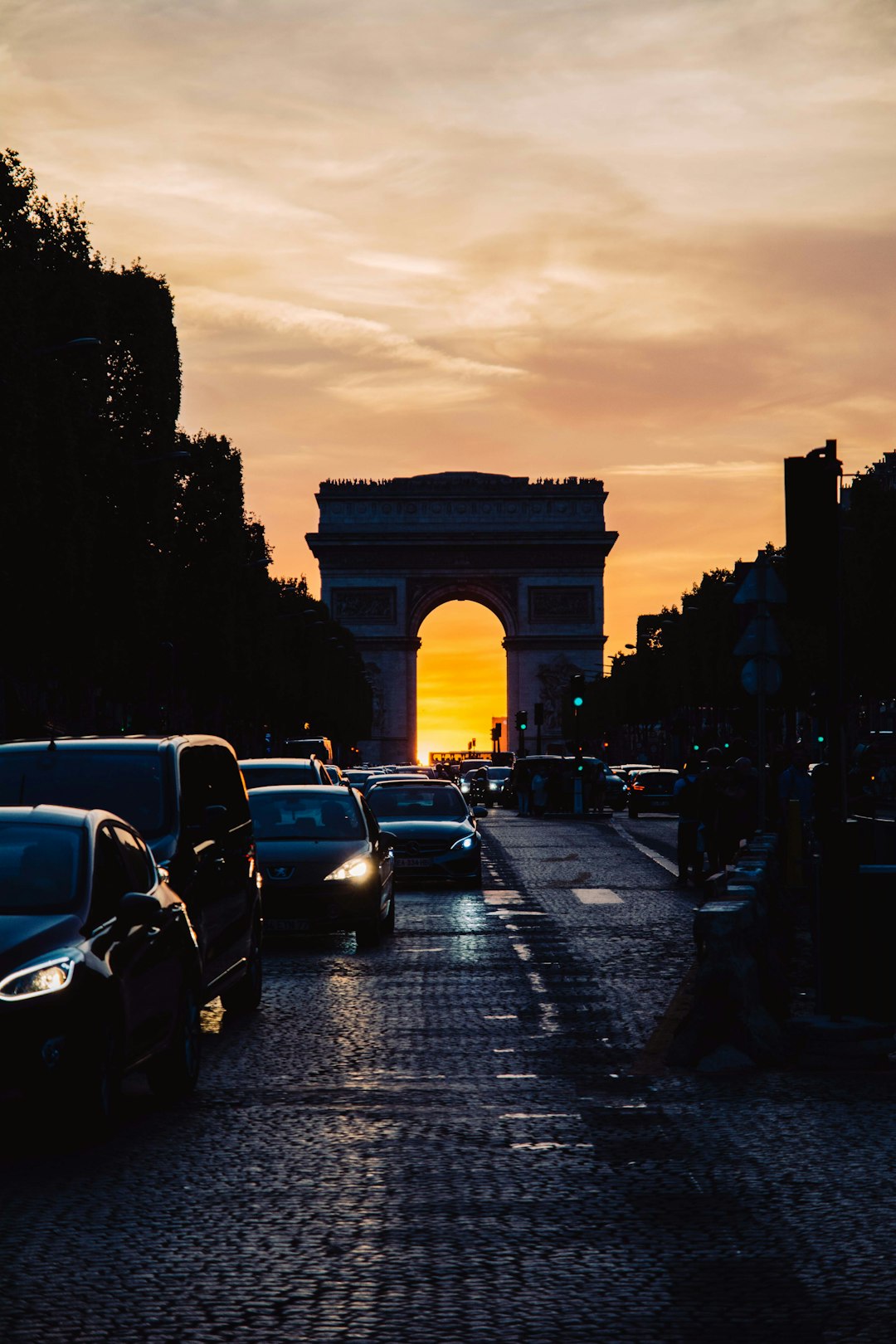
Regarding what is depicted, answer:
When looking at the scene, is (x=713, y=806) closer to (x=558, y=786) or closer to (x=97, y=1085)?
(x=97, y=1085)

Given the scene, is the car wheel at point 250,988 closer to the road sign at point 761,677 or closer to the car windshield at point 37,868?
the car windshield at point 37,868

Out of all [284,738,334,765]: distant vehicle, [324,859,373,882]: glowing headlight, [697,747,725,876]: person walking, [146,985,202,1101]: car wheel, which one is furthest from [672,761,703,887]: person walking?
[284,738,334,765]: distant vehicle

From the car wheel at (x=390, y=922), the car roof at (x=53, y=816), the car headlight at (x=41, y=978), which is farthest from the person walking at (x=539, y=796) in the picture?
the car headlight at (x=41, y=978)

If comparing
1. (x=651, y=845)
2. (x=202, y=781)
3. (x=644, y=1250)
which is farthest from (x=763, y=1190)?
(x=651, y=845)

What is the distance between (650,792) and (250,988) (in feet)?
141

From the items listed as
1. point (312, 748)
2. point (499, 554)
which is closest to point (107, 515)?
point (312, 748)

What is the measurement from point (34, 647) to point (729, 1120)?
30.5 metres

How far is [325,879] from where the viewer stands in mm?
16609

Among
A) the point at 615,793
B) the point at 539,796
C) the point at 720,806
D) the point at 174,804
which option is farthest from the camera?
the point at 615,793

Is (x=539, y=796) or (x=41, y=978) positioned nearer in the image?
(x=41, y=978)

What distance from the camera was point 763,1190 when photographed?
720cm

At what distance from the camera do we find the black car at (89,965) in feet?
26.1

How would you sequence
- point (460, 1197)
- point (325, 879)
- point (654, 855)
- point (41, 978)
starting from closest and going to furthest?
1. point (460, 1197)
2. point (41, 978)
3. point (325, 879)
4. point (654, 855)

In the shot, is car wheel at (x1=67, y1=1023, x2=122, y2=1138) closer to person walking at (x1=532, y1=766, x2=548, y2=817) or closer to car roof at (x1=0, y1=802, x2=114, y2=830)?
car roof at (x1=0, y1=802, x2=114, y2=830)
